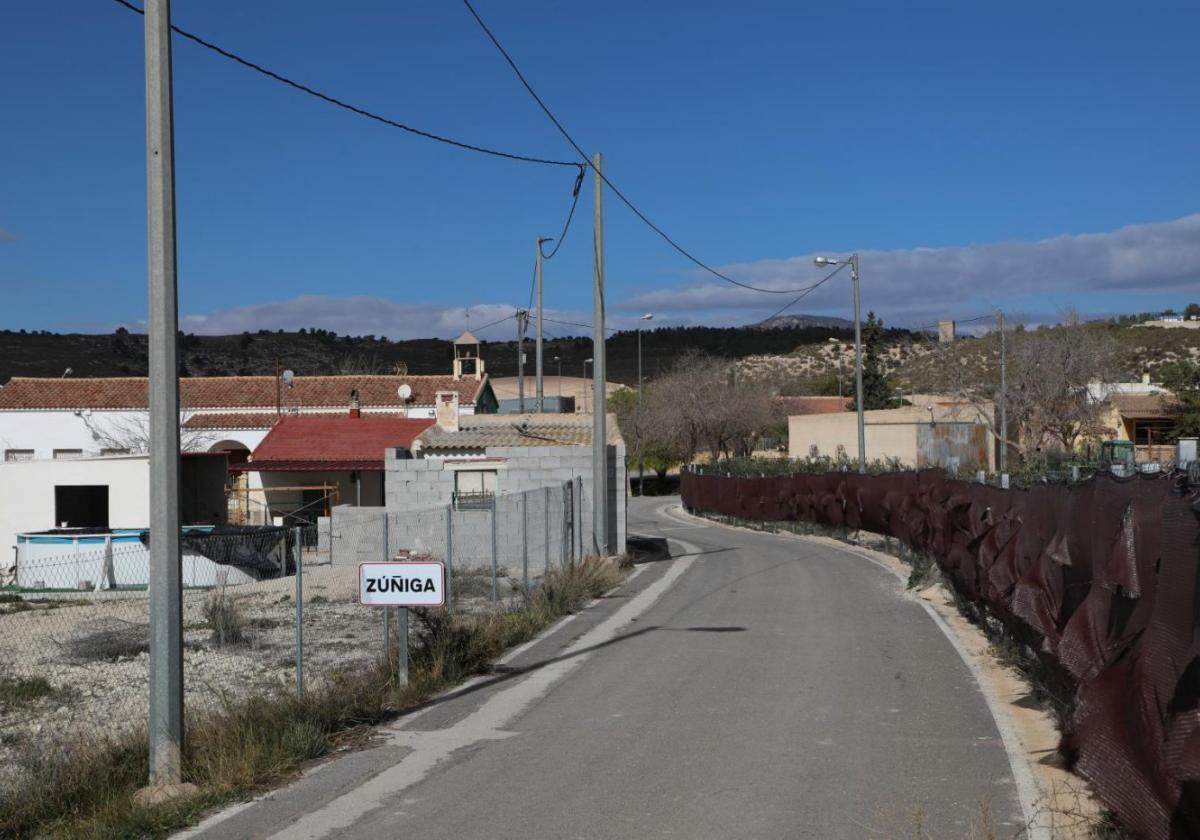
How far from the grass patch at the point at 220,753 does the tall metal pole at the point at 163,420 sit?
1.12ft

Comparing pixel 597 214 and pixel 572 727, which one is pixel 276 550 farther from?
pixel 572 727

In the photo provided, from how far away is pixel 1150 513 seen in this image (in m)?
7.11

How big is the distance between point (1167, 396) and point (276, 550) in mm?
43579

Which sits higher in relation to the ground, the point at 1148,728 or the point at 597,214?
the point at 597,214

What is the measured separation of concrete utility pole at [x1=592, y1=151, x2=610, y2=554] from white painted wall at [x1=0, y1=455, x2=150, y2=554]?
17.6 metres

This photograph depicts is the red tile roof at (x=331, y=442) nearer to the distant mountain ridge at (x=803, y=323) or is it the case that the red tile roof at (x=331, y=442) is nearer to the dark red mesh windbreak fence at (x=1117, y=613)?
the dark red mesh windbreak fence at (x=1117, y=613)

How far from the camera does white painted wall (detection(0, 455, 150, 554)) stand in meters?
37.8

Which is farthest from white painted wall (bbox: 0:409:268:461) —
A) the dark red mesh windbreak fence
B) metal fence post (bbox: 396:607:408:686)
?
the dark red mesh windbreak fence

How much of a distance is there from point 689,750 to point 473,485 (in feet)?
66.1

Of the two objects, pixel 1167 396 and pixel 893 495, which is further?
pixel 1167 396

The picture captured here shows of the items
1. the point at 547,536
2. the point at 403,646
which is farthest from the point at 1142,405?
the point at 403,646

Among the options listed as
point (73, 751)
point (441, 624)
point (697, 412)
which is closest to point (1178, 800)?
point (73, 751)

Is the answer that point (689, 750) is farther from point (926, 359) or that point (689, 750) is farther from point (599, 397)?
point (926, 359)

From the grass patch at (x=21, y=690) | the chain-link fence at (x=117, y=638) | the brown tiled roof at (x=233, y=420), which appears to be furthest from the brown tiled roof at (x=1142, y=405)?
the grass patch at (x=21, y=690)
